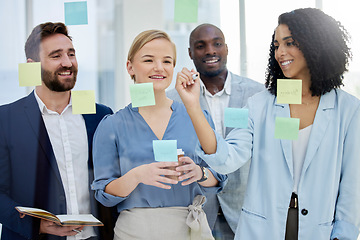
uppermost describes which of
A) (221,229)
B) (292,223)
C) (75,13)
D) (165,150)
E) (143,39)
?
(75,13)

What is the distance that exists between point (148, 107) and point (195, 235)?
0.54m

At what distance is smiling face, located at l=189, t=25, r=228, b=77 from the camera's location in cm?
163

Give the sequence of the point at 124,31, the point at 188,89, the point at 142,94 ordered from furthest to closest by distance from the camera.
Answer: the point at 124,31, the point at 142,94, the point at 188,89

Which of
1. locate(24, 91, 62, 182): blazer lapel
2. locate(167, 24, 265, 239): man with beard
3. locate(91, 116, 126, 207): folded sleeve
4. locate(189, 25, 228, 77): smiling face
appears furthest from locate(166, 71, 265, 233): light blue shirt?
locate(24, 91, 62, 182): blazer lapel

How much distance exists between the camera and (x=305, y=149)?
142 centimetres

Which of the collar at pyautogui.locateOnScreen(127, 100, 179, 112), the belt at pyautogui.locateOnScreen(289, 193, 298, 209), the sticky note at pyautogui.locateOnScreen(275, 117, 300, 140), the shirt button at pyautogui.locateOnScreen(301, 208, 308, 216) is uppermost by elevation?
the collar at pyautogui.locateOnScreen(127, 100, 179, 112)

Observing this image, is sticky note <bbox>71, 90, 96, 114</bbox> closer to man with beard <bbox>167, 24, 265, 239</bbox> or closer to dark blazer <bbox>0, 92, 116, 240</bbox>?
dark blazer <bbox>0, 92, 116, 240</bbox>

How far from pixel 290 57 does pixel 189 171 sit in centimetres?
59

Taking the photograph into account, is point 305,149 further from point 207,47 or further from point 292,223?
point 207,47

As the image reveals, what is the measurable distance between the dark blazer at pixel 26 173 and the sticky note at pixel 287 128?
0.78 m

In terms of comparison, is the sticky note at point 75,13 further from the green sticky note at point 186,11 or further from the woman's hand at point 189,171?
the woman's hand at point 189,171

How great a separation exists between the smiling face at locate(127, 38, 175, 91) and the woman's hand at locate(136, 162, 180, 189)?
12.3 inches

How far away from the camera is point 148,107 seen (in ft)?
4.99

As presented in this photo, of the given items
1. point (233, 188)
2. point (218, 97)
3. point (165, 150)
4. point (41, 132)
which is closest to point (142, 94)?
point (165, 150)
